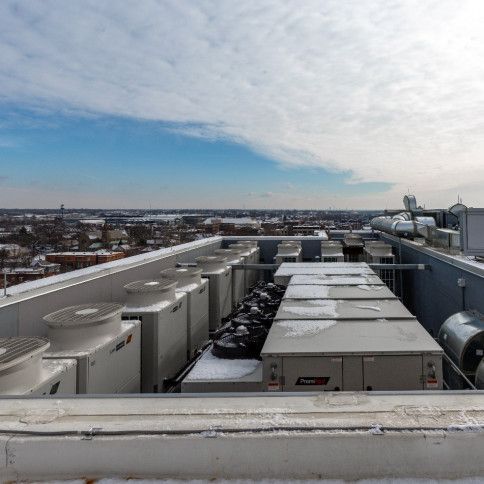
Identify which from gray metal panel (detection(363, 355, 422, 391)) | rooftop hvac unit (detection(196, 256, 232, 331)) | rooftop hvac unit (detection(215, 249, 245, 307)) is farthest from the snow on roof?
rooftop hvac unit (detection(215, 249, 245, 307))

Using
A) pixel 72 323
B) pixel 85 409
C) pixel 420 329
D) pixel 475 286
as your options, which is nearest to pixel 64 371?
pixel 72 323

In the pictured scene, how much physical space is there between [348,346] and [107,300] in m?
5.93

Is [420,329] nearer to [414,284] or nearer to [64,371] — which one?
[64,371]

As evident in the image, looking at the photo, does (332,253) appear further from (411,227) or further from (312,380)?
(312,380)

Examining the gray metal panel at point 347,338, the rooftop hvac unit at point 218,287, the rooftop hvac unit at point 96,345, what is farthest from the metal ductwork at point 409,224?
the rooftop hvac unit at point 96,345

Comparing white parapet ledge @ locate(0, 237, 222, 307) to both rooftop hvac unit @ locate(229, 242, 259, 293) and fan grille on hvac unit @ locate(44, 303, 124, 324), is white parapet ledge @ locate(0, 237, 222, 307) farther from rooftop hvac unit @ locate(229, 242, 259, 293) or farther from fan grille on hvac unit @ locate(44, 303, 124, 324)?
rooftop hvac unit @ locate(229, 242, 259, 293)

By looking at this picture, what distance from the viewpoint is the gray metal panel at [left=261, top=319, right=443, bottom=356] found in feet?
17.8

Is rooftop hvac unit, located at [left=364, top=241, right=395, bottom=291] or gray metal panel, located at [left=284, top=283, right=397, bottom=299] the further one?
rooftop hvac unit, located at [left=364, top=241, right=395, bottom=291]

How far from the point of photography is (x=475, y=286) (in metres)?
9.27

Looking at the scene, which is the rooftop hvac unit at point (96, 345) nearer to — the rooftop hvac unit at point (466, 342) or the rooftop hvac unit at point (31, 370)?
the rooftop hvac unit at point (31, 370)

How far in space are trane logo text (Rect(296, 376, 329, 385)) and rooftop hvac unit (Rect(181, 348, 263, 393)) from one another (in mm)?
933

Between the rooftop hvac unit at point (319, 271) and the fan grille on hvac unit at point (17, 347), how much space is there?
871cm

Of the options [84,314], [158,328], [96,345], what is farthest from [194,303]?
[96,345]

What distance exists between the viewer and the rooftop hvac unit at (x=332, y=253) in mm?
18225
